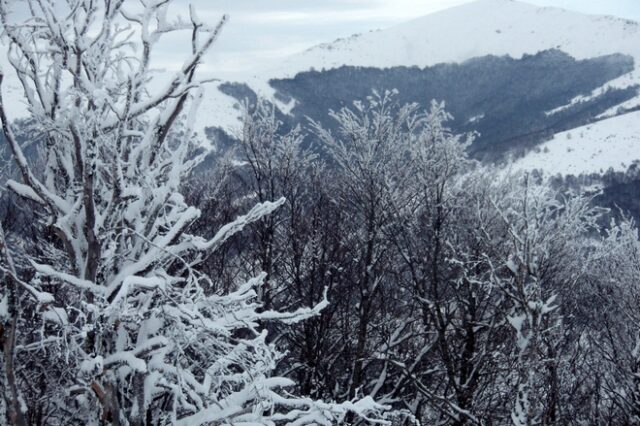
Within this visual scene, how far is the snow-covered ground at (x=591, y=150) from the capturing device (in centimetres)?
11950

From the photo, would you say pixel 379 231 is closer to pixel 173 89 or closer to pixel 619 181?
pixel 173 89

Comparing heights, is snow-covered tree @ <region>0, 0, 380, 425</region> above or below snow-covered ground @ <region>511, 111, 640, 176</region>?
above

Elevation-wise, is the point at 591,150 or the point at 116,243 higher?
the point at 116,243

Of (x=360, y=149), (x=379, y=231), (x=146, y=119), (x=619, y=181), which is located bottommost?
(x=619, y=181)

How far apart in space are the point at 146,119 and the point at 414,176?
23.1 feet

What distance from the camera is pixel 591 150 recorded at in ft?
422

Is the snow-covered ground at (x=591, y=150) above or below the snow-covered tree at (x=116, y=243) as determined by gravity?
below

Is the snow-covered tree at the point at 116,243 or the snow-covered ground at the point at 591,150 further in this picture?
the snow-covered ground at the point at 591,150

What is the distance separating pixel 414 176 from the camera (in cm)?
1116

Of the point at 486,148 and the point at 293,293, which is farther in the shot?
the point at 486,148

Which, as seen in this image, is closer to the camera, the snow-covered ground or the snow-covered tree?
the snow-covered tree

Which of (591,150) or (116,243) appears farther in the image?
(591,150)

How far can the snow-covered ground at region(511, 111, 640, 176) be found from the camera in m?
120

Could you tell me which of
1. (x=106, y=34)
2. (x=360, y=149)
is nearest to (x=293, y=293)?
(x=360, y=149)
